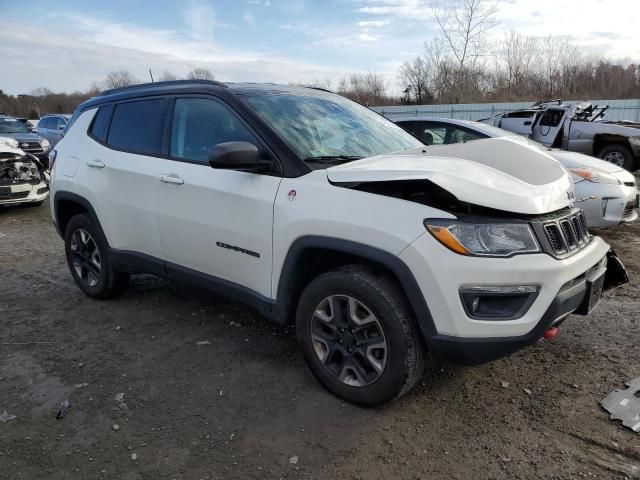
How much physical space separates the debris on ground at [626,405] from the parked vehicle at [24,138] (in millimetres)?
13782

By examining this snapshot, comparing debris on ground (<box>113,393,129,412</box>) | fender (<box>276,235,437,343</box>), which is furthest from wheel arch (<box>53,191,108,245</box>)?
fender (<box>276,235,437,343</box>)

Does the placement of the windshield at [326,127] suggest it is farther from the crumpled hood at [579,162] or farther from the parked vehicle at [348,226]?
the crumpled hood at [579,162]

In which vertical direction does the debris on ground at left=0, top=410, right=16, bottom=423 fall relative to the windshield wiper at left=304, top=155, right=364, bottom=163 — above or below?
below

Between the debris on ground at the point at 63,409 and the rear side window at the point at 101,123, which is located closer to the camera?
the debris on ground at the point at 63,409

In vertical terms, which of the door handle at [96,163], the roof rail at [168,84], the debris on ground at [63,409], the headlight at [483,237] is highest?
the roof rail at [168,84]

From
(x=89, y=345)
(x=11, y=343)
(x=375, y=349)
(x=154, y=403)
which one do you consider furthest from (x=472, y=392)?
(x=11, y=343)

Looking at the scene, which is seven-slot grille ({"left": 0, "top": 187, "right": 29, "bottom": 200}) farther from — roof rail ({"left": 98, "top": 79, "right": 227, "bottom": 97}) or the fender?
the fender

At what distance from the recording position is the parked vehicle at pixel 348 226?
234 cm

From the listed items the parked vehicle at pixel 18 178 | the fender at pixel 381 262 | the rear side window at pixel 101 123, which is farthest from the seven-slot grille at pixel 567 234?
the parked vehicle at pixel 18 178

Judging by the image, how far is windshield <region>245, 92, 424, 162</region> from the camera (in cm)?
307

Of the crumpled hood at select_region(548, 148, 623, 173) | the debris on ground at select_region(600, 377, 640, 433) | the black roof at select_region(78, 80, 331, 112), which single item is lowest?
the debris on ground at select_region(600, 377, 640, 433)

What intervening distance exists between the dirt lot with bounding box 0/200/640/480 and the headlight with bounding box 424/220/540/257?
3.26 ft

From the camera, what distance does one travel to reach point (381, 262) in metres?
2.46

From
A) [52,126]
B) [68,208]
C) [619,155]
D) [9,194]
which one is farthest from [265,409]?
[52,126]
